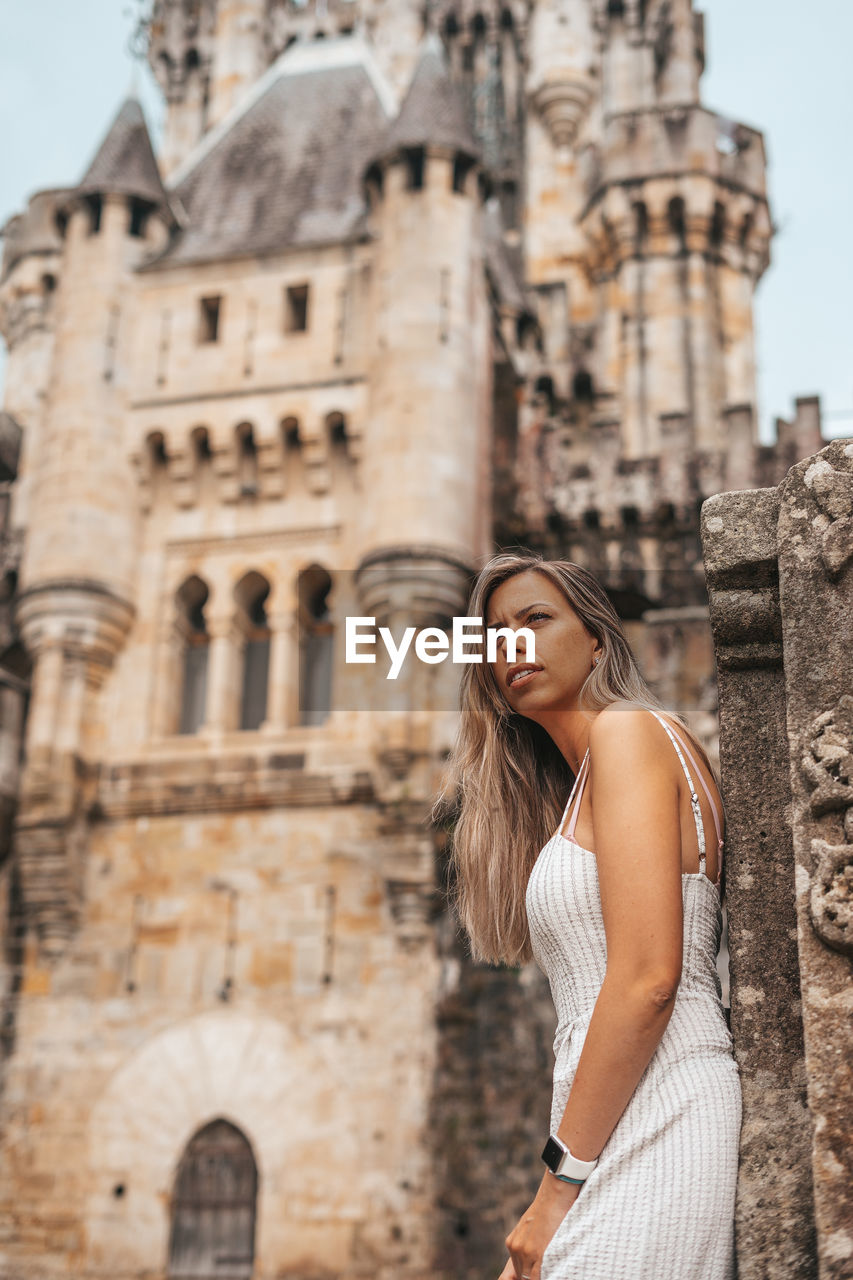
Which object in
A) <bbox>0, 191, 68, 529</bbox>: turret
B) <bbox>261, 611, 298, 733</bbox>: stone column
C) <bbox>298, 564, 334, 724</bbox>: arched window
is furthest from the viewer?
<bbox>0, 191, 68, 529</bbox>: turret

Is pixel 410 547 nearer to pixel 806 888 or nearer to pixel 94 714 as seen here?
pixel 94 714

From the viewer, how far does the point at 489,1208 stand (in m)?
14.8

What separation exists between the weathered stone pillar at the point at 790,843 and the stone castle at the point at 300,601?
12.1 metres

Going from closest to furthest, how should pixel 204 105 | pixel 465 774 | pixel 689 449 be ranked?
pixel 465 774, pixel 689 449, pixel 204 105

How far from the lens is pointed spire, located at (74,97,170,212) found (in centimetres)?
2002

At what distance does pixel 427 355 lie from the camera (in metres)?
18.1

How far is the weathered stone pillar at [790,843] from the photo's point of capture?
269cm

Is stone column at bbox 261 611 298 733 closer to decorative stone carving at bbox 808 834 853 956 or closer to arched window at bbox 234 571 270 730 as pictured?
arched window at bbox 234 571 270 730

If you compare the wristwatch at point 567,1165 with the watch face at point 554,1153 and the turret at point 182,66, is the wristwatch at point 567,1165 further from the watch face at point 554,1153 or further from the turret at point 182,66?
the turret at point 182,66

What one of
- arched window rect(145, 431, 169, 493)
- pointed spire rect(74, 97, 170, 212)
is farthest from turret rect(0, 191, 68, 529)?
arched window rect(145, 431, 169, 493)

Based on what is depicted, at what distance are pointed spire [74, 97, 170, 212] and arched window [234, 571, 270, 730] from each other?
5379 mm

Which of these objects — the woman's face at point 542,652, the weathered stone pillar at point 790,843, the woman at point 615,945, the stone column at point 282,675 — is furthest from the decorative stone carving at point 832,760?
the stone column at point 282,675

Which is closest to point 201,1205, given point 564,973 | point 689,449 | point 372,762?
point 372,762

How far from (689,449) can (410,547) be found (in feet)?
14.0
